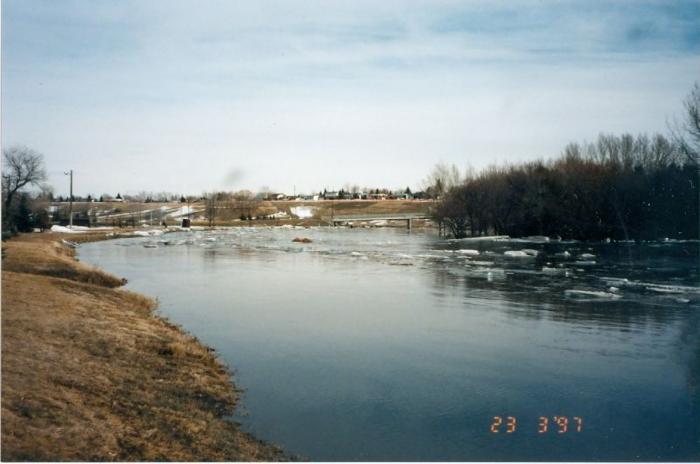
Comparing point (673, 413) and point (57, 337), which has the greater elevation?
point (57, 337)

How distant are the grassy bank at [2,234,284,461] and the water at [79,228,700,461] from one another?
87 centimetres

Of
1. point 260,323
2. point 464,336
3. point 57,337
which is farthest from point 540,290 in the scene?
point 57,337

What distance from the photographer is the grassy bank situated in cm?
782

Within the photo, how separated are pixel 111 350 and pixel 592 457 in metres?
9.75

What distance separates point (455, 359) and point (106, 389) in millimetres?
7914

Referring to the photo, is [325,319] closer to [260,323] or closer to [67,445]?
[260,323]

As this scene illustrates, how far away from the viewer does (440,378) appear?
12.6 metres
